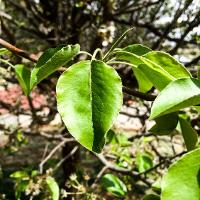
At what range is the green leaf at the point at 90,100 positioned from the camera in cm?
71

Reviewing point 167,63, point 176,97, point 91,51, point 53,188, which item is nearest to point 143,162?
point 53,188

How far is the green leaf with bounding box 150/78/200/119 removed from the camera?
66 cm

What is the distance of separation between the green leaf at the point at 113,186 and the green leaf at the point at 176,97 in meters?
1.72

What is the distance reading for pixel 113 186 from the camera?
2385mm

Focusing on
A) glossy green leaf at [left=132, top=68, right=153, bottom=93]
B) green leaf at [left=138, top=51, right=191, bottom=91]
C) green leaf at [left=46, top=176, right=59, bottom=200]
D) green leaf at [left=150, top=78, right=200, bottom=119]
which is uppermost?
green leaf at [left=138, top=51, right=191, bottom=91]

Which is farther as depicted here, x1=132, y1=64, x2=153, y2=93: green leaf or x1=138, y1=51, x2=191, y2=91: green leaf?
x1=132, y1=64, x2=153, y2=93: green leaf

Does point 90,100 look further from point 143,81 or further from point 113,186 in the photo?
point 113,186

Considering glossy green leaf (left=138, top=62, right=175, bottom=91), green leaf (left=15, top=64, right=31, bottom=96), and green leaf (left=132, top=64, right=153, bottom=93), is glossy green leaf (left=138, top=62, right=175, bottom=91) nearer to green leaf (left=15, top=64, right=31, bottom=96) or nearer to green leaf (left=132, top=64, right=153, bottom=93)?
green leaf (left=132, top=64, right=153, bottom=93)

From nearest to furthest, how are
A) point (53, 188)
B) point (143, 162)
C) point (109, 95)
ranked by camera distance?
point (109, 95) < point (53, 188) < point (143, 162)

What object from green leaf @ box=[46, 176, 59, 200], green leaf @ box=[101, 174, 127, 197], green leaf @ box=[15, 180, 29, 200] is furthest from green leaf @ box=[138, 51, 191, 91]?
green leaf @ box=[15, 180, 29, 200]

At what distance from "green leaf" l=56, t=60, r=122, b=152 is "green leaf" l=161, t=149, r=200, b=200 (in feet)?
0.46

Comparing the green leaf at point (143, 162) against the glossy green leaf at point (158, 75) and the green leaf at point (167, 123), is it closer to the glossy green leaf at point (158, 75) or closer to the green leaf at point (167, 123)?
the green leaf at point (167, 123)

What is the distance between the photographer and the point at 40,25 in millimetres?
4008

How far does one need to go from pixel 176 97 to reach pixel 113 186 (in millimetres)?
1798
